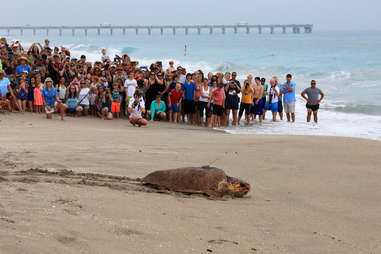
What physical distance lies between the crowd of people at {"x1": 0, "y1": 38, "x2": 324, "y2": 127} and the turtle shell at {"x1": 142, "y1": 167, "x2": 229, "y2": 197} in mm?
5977

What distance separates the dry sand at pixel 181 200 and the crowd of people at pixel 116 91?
10.3ft

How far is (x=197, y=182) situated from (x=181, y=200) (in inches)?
14.4

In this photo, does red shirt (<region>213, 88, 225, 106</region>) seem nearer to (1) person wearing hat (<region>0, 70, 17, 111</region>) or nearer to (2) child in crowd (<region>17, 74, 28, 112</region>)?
(2) child in crowd (<region>17, 74, 28, 112</region>)

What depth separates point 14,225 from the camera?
3109 mm

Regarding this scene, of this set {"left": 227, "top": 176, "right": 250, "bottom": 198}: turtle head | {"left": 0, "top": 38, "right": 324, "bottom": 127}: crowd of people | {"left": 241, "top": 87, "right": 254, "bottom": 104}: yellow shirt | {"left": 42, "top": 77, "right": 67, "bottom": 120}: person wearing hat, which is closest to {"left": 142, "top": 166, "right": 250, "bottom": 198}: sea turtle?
{"left": 227, "top": 176, "right": 250, "bottom": 198}: turtle head

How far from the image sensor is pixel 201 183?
4758 mm

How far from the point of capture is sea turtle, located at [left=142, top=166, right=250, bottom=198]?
4.75 metres

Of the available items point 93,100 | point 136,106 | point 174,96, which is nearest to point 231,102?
point 174,96

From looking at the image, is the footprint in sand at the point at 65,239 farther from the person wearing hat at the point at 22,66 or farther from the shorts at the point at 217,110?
the person wearing hat at the point at 22,66

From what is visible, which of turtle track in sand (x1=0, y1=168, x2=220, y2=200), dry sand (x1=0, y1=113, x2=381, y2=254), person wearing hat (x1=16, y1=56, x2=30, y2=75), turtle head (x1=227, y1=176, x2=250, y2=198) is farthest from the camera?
person wearing hat (x1=16, y1=56, x2=30, y2=75)

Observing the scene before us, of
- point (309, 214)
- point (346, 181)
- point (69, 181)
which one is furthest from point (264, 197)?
point (69, 181)

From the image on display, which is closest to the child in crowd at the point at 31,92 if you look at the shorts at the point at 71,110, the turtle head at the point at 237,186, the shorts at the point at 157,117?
the shorts at the point at 71,110

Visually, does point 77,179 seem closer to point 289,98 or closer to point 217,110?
point 217,110

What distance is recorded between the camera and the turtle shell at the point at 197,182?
4.75 m
